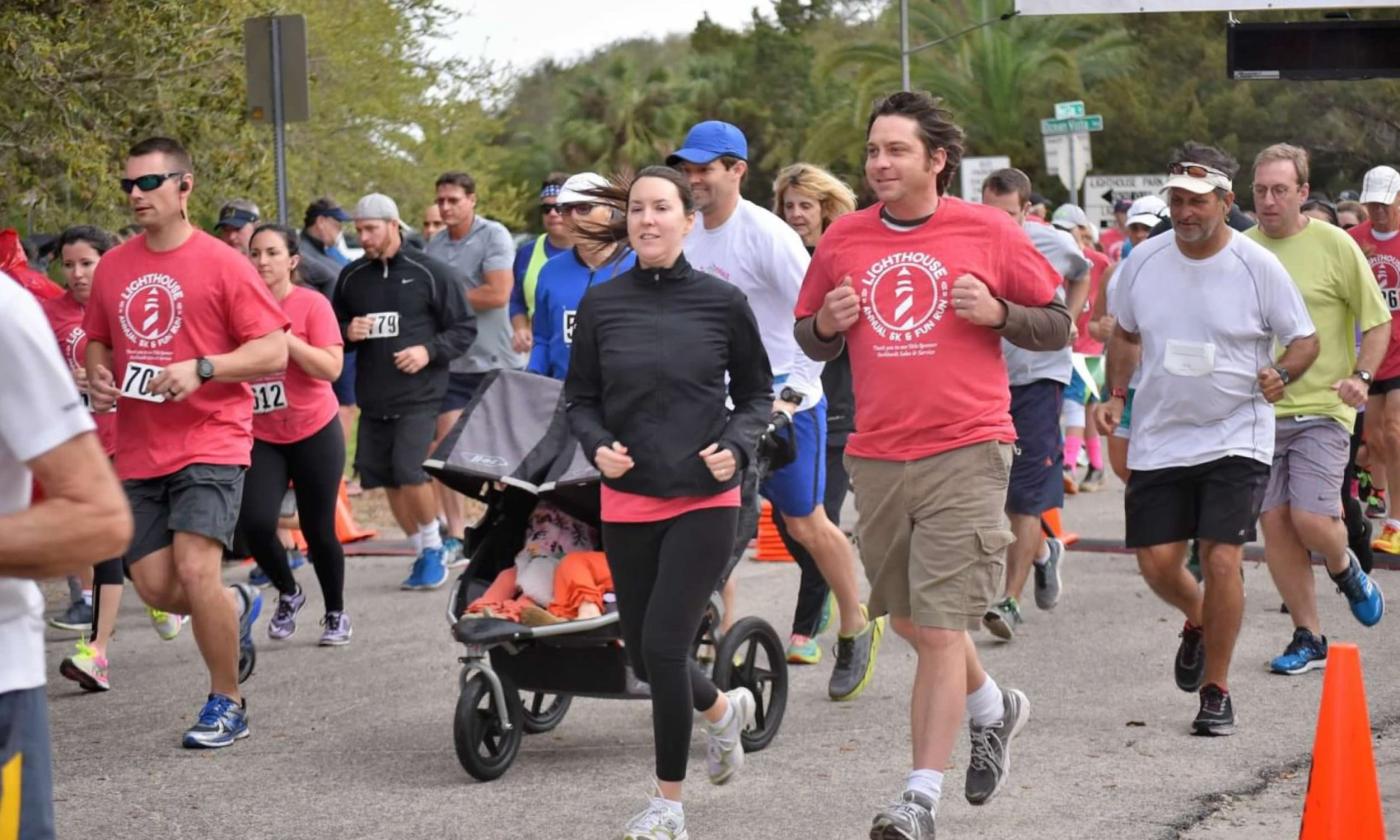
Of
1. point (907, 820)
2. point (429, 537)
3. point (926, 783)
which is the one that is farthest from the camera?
point (429, 537)

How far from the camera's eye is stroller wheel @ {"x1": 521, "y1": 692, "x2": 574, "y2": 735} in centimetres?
769

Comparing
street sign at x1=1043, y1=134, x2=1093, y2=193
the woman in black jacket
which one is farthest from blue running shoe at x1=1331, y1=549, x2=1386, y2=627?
street sign at x1=1043, y1=134, x2=1093, y2=193

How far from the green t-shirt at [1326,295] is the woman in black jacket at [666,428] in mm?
3127

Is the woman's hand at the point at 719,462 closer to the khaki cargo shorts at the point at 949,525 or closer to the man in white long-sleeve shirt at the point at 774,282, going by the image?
the khaki cargo shorts at the point at 949,525

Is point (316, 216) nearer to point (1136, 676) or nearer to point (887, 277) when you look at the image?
point (1136, 676)

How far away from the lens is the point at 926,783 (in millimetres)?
5750

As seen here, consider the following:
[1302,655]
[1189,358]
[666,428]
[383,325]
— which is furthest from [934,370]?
[383,325]

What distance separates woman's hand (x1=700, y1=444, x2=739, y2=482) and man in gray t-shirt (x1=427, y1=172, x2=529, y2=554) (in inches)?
262

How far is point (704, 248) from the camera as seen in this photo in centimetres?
788

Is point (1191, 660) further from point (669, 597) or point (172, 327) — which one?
point (172, 327)

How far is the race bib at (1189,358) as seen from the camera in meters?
7.38

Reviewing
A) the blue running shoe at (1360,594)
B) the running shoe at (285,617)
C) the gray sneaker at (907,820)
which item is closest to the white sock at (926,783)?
the gray sneaker at (907,820)

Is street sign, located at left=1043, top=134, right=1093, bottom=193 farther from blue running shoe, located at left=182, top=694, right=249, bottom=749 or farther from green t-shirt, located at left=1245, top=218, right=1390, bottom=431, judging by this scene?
blue running shoe, located at left=182, top=694, right=249, bottom=749

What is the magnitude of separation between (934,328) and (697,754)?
209cm
